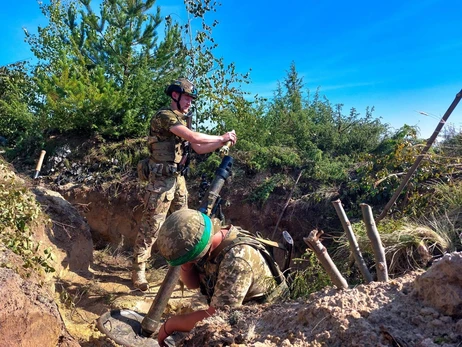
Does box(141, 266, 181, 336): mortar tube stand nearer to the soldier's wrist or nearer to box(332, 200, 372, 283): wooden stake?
the soldier's wrist

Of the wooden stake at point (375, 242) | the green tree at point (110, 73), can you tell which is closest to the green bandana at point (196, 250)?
the wooden stake at point (375, 242)

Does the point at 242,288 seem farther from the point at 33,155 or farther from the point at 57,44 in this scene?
the point at 57,44

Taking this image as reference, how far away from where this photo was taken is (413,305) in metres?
1.87

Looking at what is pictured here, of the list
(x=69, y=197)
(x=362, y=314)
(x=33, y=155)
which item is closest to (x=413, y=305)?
(x=362, y=314)

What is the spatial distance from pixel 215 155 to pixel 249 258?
194 inches

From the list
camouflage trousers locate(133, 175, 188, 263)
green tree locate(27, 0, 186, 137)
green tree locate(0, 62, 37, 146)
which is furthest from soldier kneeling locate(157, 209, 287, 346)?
green tree locate(0, 62, 37, 146)

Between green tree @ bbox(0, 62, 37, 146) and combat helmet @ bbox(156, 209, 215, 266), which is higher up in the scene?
green tree @ bbox(0, 62, 37, 146)

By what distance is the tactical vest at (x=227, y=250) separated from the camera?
2654 mm

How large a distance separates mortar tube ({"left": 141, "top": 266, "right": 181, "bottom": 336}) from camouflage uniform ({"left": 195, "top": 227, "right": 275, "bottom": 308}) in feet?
1.43

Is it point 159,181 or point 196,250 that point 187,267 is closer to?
point 196,250

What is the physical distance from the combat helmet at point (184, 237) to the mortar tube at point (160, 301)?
745mm

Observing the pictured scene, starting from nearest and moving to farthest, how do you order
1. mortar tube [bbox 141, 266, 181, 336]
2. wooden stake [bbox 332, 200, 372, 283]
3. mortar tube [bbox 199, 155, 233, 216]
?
wooden stake [bbox 332, 200, 372, 283] < mortar tube [bbox 141, 266, 181, 336] < mortar tube [bbox 199, 155, 233, 216]

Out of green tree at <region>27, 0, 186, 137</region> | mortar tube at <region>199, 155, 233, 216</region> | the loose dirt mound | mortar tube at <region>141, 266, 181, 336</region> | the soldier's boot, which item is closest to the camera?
the loose dirt mound

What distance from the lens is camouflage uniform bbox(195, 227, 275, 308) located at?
253 centimetres
